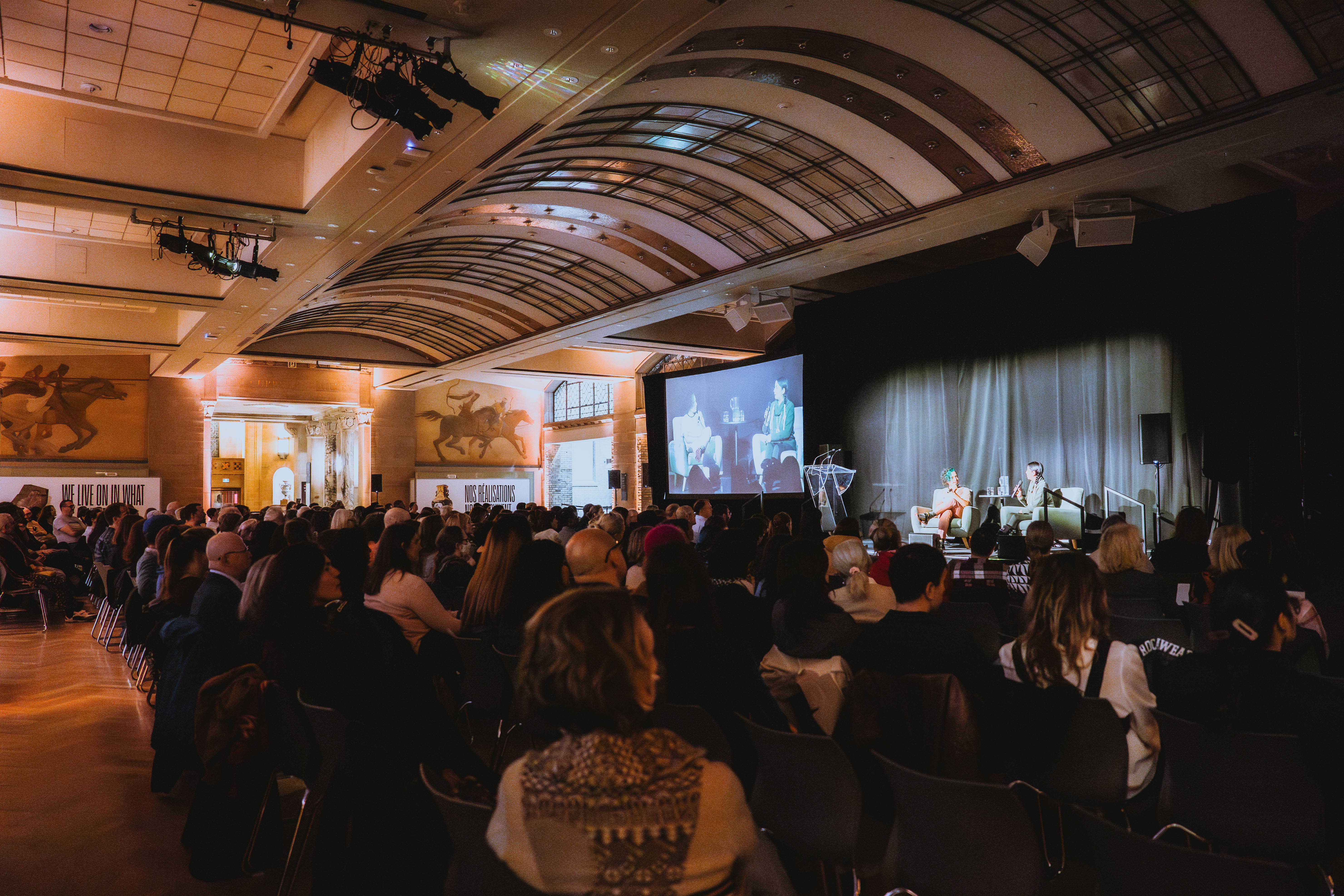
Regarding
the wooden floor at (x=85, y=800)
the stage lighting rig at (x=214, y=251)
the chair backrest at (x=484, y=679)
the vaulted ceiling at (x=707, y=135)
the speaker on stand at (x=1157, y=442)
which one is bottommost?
the wooden floor at (x=85, y=800)

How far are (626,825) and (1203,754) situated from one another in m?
2.01

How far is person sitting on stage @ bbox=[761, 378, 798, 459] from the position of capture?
1609cm

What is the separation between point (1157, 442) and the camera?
34.3 feet

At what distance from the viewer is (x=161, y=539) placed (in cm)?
621

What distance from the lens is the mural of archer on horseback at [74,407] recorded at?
62.6ft

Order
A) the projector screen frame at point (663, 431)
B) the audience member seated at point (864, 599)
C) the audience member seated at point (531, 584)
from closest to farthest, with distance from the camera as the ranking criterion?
the audience member seated at point (864, 599) → the audience member seated at point (531, 584) → the projector screen frame at point (663, 431)

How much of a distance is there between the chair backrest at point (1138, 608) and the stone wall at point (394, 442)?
2261cm

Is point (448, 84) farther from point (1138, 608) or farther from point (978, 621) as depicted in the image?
point (1138, 608)

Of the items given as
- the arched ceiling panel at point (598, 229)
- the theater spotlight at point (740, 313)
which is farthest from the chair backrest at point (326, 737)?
the theater spotlight at point (740, 313)

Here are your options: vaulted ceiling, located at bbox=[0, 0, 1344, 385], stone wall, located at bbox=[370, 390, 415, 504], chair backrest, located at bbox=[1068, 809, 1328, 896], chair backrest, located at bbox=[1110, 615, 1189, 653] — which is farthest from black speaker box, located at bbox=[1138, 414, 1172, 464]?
stone wall, located at bbox=[370, 390, 415, 504]

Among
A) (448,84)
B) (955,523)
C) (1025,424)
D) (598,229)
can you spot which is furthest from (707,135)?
(955,523)

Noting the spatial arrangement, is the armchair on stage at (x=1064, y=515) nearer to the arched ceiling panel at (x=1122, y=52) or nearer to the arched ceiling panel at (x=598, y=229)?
the arched ceiling panel at (x=1122, y=52)

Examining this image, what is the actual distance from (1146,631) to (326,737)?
365 centimetres

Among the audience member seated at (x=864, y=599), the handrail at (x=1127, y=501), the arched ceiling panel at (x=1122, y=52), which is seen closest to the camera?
the audience member seated at (x=864, y=599)
